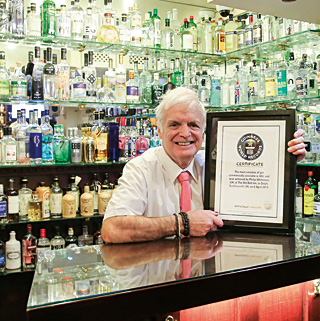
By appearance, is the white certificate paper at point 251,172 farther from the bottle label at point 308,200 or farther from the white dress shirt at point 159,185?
the bottle label at point 308,200

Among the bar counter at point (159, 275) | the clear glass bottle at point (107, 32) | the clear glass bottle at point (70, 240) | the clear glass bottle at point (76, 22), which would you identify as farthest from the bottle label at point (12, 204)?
the bar counter at point (159, 275)

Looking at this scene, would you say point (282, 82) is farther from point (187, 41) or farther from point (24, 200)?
point (24, 200)

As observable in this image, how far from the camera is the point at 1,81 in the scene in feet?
10.8

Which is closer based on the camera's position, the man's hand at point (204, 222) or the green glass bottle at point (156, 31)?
the man's hand at point (204, 222)

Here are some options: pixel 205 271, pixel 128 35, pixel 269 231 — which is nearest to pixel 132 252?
pixel 205 271

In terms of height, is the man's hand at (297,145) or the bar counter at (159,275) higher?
the man's hand at (297,145)

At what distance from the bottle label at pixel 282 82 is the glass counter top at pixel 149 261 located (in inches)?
83.8

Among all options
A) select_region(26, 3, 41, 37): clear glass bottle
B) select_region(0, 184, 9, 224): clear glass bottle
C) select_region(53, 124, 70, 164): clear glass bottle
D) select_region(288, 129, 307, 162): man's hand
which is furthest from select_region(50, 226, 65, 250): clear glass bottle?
select_region(288, 129, 307, 162): man's hand

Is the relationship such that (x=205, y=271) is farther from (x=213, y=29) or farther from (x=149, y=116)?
(x=213, y=29)

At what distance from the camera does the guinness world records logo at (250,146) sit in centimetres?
152

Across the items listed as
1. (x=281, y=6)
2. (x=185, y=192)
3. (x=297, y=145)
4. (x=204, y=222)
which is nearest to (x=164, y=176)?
(x=185, y=192)

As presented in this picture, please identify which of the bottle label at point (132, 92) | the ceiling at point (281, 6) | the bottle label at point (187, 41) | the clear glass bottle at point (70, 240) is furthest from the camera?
the bottle label at point (187, 41)

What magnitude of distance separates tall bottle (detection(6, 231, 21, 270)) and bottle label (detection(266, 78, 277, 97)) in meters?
2.49

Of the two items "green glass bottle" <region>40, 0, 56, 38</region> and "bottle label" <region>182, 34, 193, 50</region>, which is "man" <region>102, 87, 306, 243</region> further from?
"bottle label" <region>182, 34, 193, 50</region>
